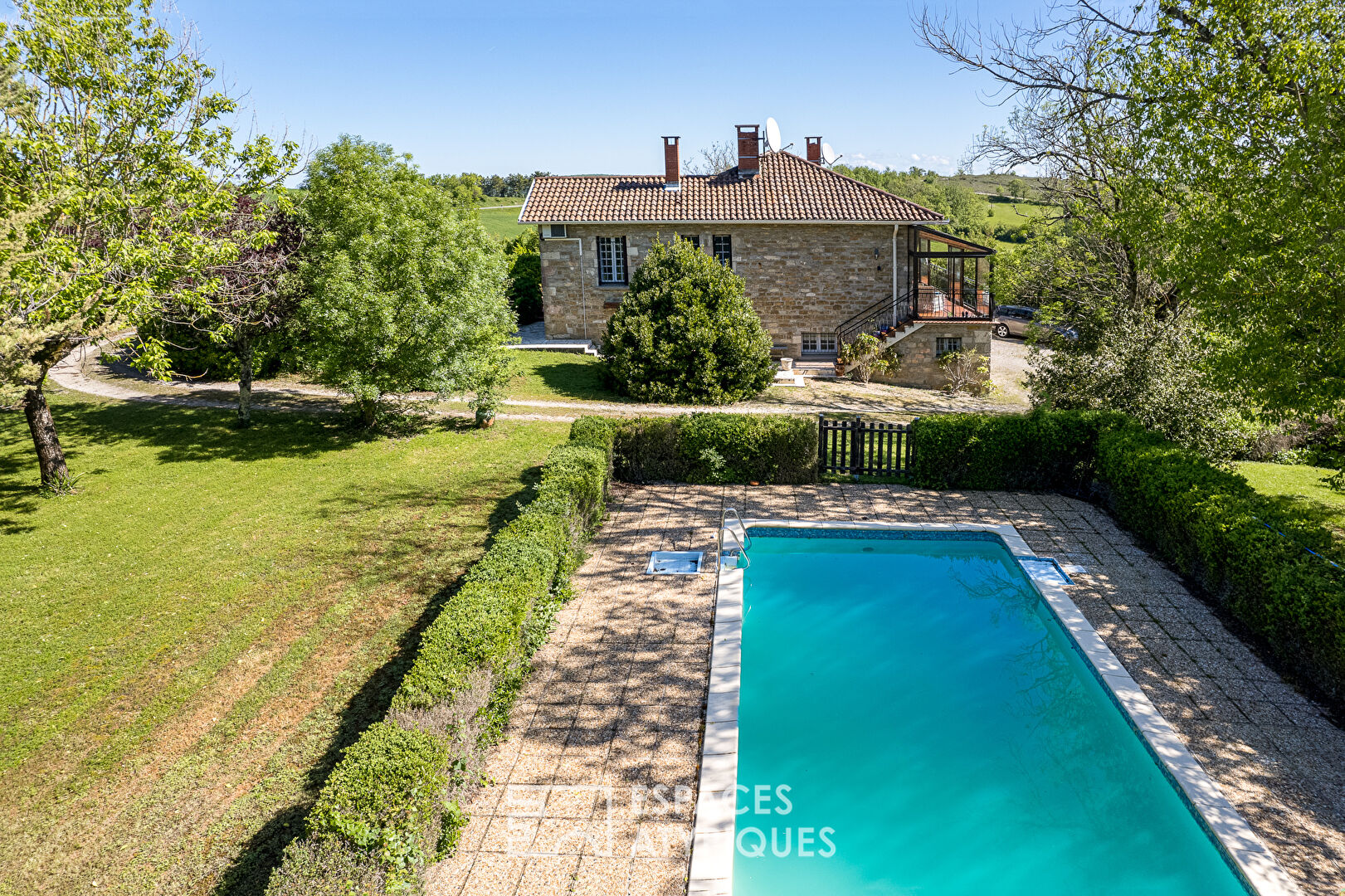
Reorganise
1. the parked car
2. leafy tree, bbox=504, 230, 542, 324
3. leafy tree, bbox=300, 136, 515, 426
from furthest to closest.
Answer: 1. the parked car
2. leafy tree, bbox=504, 230, 542, 324
3. leafy tree, bbox=300, 136, 515, 426

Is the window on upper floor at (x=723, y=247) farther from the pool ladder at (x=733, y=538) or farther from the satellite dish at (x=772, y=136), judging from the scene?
the pool ladder at (x=733, y=538)

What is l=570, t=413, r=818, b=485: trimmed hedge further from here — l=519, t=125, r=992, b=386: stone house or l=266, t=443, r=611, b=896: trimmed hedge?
l=519, t=125, r=992, b=386: stone house

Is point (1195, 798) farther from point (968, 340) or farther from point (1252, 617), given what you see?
point (968, 340)

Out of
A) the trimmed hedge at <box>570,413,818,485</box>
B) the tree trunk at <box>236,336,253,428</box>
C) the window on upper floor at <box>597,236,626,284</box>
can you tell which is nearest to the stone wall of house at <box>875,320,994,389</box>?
the window on upper floor at <box>597,236,626,284</box>

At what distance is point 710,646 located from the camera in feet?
31.0

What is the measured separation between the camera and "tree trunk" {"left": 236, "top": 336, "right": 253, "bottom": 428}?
1770cm

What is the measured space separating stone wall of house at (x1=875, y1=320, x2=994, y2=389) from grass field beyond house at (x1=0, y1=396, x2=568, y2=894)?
41.5 feet

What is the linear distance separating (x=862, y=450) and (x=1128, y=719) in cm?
766

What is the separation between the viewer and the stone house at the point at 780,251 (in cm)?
2658

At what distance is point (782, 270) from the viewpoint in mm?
27578

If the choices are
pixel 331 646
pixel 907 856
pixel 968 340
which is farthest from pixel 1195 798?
pixel 968 340

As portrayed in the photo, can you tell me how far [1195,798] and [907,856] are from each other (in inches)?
95.2

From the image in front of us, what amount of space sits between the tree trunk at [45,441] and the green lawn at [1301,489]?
20086 millimetres

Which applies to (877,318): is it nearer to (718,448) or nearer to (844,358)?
(844,358)
